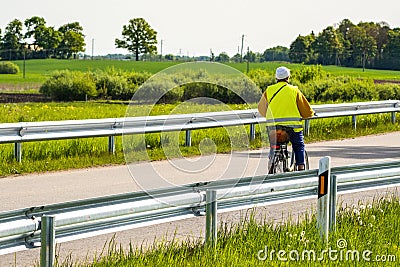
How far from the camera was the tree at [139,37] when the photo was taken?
154m

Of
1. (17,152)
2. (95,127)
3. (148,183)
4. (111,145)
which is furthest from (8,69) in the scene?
(148,183)

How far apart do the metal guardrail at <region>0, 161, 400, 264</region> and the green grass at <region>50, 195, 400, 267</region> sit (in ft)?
0.96

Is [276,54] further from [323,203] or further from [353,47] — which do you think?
Answer: [323,203]

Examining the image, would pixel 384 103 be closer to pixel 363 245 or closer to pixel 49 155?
pixel 49 155

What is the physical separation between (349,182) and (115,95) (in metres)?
47.5

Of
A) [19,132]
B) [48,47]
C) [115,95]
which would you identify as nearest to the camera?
[19,132]

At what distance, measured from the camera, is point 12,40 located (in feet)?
477

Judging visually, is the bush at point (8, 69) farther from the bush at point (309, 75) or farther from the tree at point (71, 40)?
the bush at point (309, 75)

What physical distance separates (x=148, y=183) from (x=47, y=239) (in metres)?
1.61

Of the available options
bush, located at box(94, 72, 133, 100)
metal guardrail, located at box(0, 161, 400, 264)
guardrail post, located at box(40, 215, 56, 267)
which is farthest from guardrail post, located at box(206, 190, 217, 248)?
bush, located at box(94, 72, 133, 100)

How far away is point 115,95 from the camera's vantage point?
56094 millimetres

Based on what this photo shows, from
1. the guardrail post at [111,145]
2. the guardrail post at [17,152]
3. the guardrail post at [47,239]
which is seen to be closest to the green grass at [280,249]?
the guardrail post at [47,239]

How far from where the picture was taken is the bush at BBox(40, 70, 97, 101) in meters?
54.5

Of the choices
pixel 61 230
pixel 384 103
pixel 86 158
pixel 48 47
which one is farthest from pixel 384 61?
pixel 61 230
